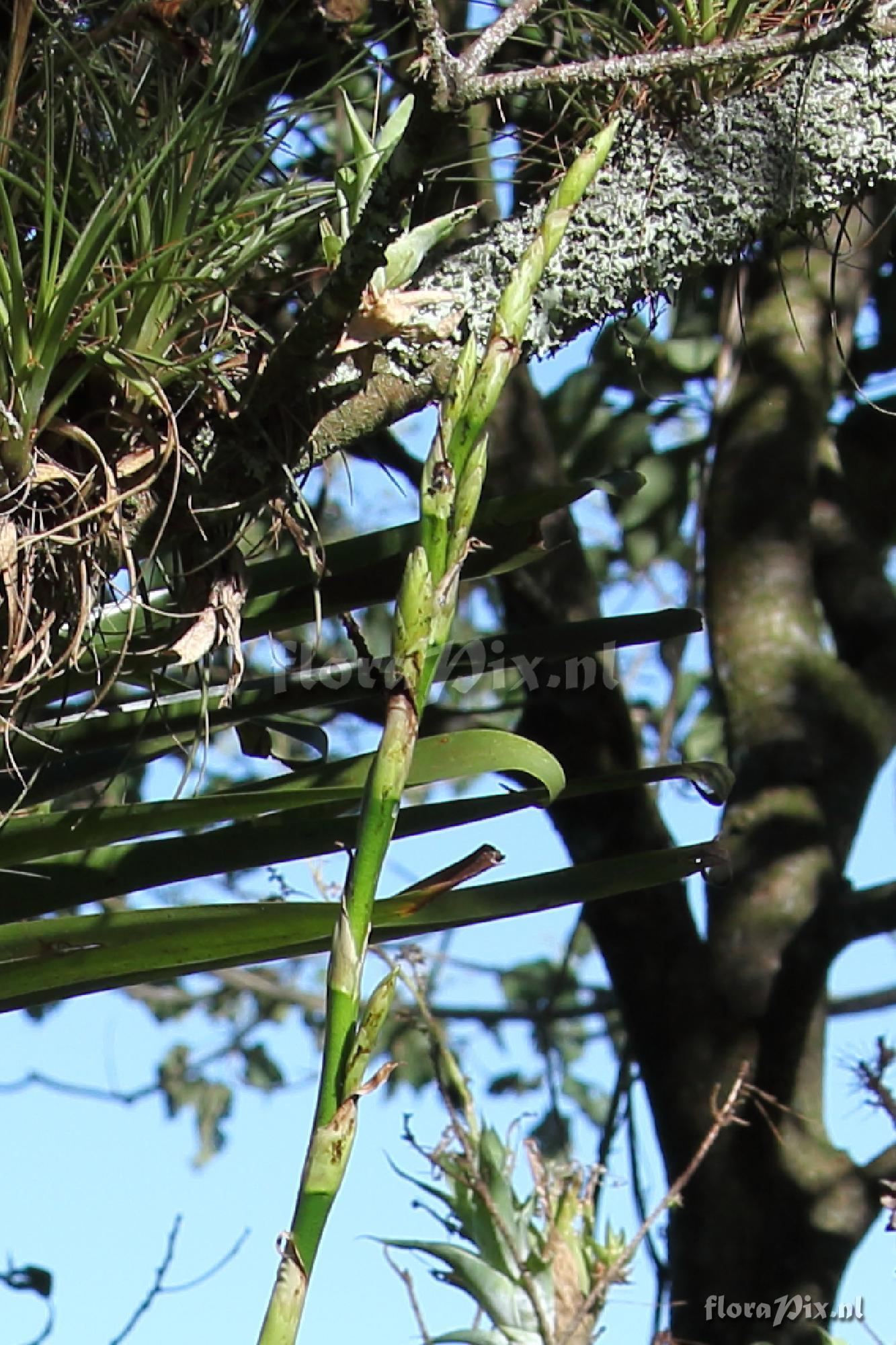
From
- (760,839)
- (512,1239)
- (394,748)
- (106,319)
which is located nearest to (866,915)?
(760,839)

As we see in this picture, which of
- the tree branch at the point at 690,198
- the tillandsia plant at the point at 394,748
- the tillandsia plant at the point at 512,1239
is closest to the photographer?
the tillandsia plant at the point at 394,748

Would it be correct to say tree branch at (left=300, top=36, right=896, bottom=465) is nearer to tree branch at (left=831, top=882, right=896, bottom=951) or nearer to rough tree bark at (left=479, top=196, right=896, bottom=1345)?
rough tree bark at (left=479, top=196, right=896, bottom=1345)

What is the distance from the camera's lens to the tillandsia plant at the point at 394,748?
0.34 metres

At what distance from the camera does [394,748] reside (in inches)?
14.2

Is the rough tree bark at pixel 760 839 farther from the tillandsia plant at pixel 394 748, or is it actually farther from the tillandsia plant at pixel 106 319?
the tillandsia plant at pixel 394 748

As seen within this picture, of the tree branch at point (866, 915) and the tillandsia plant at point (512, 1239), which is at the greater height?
the tree branch at point (866, 915)

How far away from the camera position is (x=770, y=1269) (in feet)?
5.13

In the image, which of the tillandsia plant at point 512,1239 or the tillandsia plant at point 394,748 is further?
the tillandsia plant at point 512,1239

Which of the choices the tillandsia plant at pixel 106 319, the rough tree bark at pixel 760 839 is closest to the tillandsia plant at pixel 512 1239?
the rough tree bark at pixel 760 839

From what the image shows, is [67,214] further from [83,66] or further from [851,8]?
[851,8]

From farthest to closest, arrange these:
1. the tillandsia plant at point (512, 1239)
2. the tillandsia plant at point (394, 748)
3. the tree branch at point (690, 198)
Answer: the tillandsia plant at point (512, 1239)
the tree branch at point (690, 198)
the tillandsia plant at point (394, 748)

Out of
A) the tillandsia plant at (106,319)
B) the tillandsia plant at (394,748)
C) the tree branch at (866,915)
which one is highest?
the tree branch at (866,915)

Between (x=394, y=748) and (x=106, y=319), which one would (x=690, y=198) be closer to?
(x=106, y=319)

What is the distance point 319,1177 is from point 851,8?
653 mm
